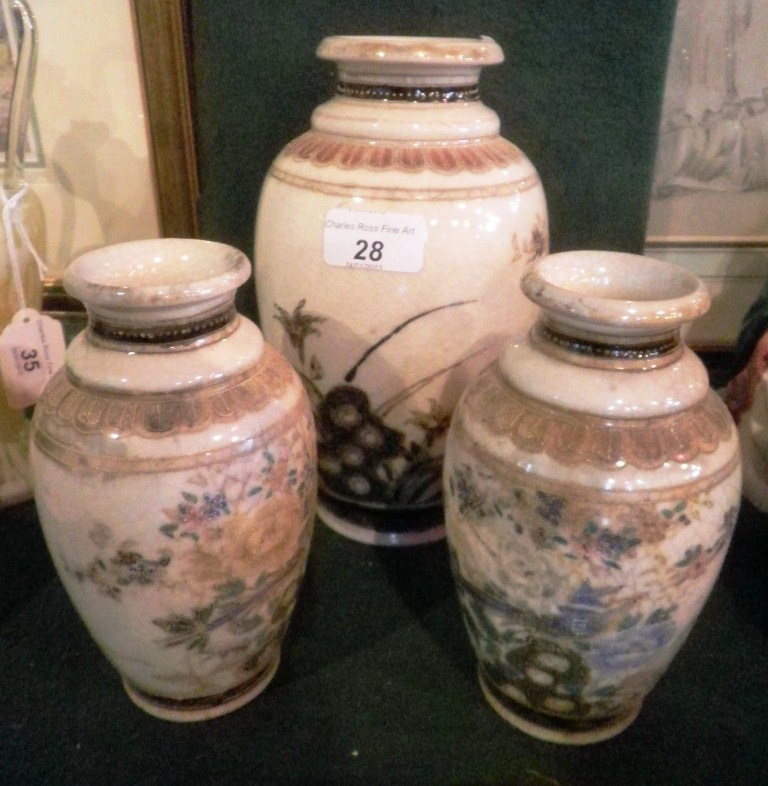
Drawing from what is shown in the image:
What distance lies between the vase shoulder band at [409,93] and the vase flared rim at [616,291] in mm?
222

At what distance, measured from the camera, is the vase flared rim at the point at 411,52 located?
2.28 feet

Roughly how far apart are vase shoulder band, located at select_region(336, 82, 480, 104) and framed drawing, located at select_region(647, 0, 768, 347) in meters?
0.46

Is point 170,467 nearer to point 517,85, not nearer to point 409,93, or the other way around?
point 409,93

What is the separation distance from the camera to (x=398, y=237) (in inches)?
27.9

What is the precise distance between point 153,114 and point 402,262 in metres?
0.44

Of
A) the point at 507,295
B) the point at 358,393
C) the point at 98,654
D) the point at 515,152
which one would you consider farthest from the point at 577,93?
the point at 98,654

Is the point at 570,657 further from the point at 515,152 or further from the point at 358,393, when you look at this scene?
the point at 515,152

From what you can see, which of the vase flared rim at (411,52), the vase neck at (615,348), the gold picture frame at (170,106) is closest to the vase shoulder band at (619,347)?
the vase neck at (615,348)

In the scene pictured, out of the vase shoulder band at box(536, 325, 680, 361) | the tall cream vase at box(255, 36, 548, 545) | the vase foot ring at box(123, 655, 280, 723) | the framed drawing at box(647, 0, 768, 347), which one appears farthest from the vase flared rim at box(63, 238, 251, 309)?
the framed drawing at box(647, 0, 768, 347)

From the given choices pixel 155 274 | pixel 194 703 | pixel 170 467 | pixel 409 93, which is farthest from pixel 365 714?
pixel 409 93

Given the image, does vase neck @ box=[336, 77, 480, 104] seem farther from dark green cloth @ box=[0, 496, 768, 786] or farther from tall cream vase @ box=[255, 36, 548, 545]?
dark green cloth @ box=[0, 496, 768, 786]

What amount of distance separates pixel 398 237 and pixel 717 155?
628 millimetres

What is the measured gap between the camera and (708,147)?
3.60ft

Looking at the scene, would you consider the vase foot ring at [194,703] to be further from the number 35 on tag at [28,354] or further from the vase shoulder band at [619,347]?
the vase shoulder band at [619,347]
